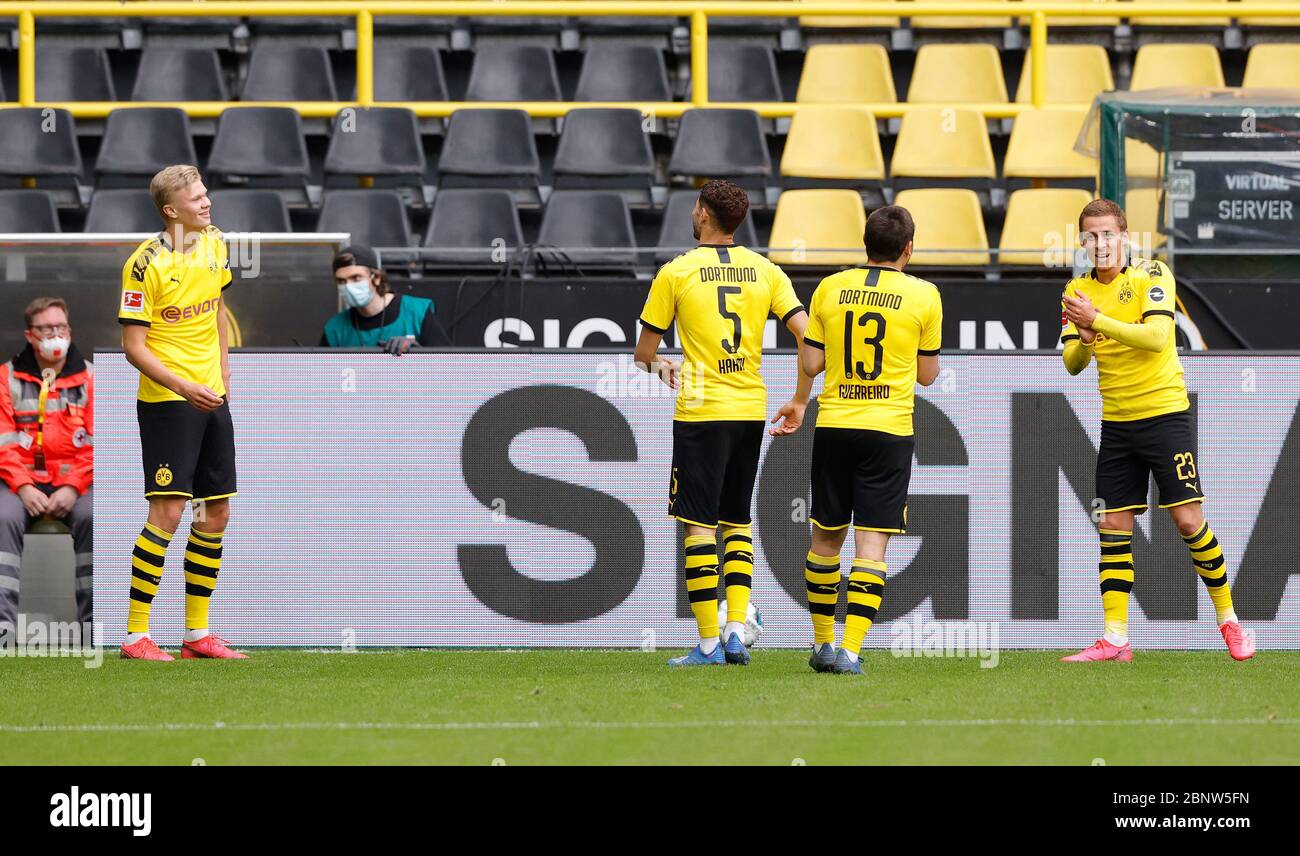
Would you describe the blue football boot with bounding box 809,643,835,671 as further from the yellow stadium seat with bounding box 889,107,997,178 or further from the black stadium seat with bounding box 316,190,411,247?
the yellow stadium seat with bounding box 889,107,997,178

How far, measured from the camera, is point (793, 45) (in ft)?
44.7

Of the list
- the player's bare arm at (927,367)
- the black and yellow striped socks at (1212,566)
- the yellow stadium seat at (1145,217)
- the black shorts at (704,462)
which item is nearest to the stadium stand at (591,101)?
the yellow stadium seat at (1145,217)

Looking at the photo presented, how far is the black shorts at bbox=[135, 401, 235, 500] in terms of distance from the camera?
6953 mm

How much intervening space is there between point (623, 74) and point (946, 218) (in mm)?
3110

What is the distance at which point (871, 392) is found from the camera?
6242mm

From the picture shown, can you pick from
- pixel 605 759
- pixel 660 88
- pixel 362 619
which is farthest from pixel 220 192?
pixel 605 759

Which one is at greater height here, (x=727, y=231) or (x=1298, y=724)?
(x=727, y=231)

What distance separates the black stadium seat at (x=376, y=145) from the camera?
11.9 m

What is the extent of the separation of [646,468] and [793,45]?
6.64m

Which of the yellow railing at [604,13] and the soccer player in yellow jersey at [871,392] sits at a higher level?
the yellow railing at [604,13]

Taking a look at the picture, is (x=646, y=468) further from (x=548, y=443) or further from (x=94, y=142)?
(x=94, y=142)

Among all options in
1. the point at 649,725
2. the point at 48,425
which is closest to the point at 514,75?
the point at 48,425

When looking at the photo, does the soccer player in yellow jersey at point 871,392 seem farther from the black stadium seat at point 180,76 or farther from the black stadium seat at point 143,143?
the black stadium seat at point 180,76

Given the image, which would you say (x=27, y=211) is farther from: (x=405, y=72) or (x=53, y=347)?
(x=53, y=347)
